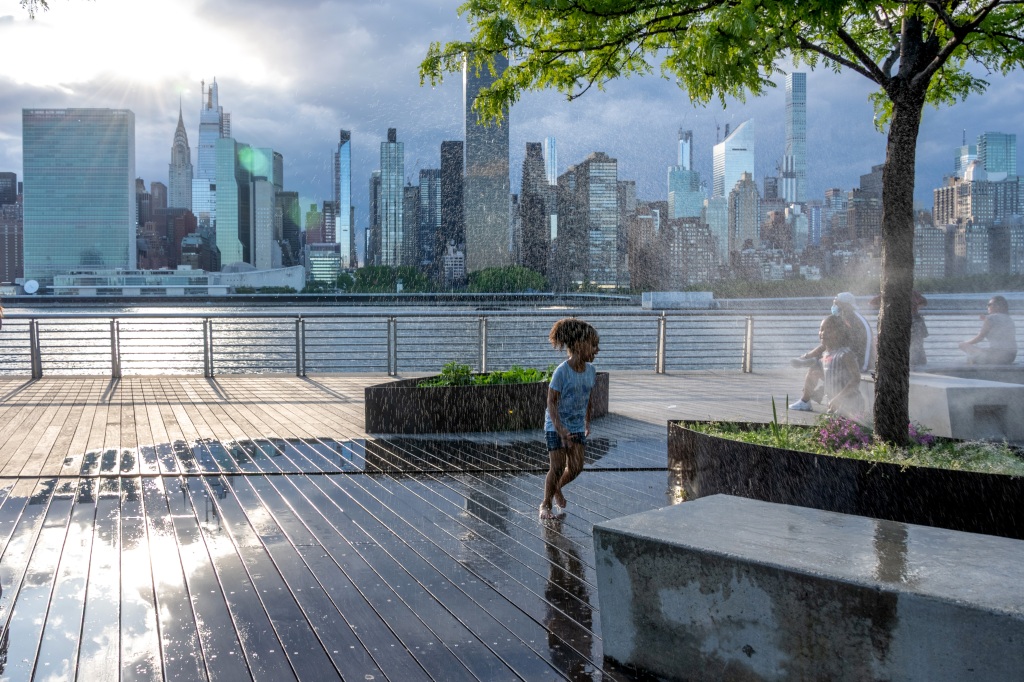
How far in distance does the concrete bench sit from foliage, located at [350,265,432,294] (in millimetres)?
52908

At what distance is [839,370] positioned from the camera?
9.65 m

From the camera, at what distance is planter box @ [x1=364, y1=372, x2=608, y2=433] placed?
8.88 m

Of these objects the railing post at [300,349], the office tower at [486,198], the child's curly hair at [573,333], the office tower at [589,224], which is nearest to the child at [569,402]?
the child's curly hair at [573,333]

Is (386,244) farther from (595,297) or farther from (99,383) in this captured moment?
(99,383)

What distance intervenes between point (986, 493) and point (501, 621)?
2369 millimetres

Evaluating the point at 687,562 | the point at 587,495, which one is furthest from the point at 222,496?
the point at 687,562

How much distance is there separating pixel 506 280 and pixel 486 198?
14.5 meters

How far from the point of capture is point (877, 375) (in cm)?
523

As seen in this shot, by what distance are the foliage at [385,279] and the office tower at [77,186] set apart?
54756 mm

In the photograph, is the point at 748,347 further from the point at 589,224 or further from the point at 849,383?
the point at 589,224

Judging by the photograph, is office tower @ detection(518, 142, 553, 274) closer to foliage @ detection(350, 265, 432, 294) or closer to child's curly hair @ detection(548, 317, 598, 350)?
foliage @ detection(350, 265, 432, 294)

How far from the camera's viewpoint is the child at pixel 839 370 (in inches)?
367

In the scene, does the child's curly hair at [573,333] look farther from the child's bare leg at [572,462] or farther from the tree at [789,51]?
the tree at [789,51]

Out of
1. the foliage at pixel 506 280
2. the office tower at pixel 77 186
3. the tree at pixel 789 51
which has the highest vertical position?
the office tower at pixel 77 186
